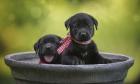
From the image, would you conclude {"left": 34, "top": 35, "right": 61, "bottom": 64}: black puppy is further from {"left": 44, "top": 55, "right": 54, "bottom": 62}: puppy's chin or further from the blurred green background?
the blurred green background

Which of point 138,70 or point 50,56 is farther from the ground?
point 50,56

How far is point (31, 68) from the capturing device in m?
2.31

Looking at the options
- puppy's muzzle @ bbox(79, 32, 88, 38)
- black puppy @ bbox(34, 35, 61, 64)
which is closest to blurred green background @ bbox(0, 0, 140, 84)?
black puppy @ bbox(34, 35, 61, 64)

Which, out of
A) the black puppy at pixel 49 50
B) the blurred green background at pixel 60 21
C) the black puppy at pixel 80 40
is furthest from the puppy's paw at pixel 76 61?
the blurred green background at pixel 60 21

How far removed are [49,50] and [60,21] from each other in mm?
1317

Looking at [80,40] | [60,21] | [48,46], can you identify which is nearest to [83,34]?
[80,40]

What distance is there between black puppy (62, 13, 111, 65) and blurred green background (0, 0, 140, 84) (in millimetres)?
1273

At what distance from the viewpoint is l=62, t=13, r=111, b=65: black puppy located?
2.41 m

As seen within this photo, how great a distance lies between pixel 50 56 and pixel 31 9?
135cm

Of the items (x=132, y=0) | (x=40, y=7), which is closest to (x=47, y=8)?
(x=40, y=7)

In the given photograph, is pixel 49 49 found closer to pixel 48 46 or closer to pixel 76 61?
pixel 48 46

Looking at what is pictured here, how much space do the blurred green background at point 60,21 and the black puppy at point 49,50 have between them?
1233 mm

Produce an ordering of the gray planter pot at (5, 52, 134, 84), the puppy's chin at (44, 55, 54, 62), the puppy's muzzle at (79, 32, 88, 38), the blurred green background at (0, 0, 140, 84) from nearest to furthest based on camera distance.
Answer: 1. the gray planter pot at (5, 52, 134, 84)
2. the puppy's muzzle at (79, 32, 88, 38)
3. the puppy's chin at (44, 55, 54, 62)
4. the blurred green background at (0, 0, 140, 84)

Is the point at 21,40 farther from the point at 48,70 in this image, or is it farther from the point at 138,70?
the point at 48,70
